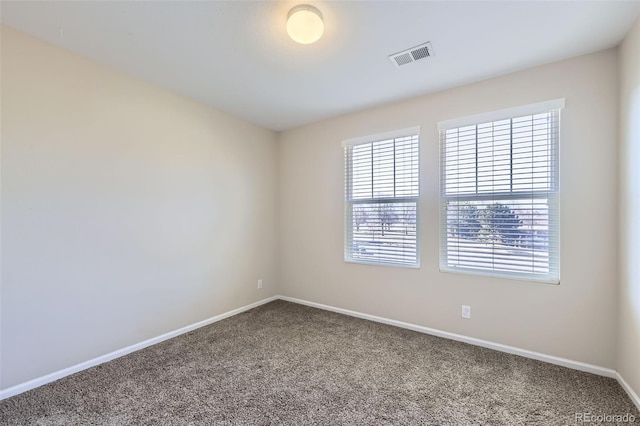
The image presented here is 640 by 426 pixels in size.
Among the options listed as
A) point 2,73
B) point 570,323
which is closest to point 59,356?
point 2,73

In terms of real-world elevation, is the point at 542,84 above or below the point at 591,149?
above

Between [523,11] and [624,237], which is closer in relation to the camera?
[523,11]

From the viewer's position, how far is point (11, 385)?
6.40 ft

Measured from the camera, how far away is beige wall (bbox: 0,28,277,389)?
2000mm

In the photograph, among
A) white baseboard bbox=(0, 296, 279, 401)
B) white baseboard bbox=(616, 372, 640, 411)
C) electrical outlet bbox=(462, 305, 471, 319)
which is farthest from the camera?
electrical outlet bbox=(462, 305, 471, 319)

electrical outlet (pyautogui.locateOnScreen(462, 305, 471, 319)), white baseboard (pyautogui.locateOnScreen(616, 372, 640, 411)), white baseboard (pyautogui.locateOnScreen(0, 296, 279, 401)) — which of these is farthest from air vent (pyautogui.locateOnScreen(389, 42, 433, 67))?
white baseboard (pyautogui.locateOnScreen(0, 296, 279, 401))

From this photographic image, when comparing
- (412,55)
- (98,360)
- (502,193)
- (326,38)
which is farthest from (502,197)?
(98,360)

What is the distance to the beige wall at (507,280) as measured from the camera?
2.19m

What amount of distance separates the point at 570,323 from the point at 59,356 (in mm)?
4066

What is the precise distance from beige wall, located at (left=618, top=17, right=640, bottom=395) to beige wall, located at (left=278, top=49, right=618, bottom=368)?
0.34 ft

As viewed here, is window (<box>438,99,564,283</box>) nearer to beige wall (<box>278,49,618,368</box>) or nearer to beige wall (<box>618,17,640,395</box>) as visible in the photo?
Answer: beige wall (<box>278,49,618,368</box>)

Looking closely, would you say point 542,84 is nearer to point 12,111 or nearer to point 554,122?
point 554,122

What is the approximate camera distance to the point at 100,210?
2.39m

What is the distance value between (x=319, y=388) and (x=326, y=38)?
2.55 meters
